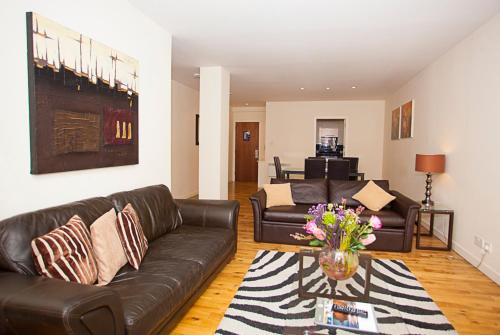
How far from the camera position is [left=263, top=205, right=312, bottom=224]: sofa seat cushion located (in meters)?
3.88

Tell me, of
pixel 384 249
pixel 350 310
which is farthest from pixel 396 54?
pixel 350 310

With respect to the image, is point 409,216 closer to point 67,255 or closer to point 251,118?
point 67,255

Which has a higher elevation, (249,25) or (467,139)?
(249,25)

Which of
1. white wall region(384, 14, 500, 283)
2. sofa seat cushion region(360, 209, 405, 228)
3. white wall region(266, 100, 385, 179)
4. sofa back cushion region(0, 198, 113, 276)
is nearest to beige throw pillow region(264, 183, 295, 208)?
sofa seat cushion region(360, 209, 405, 228)

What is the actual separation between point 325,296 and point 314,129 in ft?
23.9

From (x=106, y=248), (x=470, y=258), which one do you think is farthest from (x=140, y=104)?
(x=470, y=258)

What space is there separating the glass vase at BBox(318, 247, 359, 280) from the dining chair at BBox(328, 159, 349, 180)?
4026 millimetres

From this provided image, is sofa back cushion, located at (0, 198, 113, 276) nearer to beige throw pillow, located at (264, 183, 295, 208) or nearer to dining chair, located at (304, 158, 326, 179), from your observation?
beige throw pillow, located at (264, 183, 295, 208)

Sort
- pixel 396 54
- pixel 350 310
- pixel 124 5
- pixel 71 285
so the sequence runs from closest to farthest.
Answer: pixel 71 285
pixel 350 310
pixel 124 5
pixel 396 54

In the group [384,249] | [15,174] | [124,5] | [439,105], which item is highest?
[124,5]

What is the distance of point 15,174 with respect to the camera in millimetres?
1889

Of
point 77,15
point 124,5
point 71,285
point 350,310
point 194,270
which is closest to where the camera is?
point 71,285

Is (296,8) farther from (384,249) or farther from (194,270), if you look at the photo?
(384,249)

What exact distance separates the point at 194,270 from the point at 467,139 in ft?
10.8
